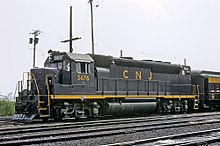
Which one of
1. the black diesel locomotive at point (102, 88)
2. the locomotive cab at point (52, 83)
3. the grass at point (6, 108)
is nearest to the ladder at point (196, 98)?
the black diesel locomotive at point (102, 88)

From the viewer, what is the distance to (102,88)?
16391 mm

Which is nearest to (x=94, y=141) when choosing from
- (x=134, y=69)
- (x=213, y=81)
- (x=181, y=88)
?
(x=134, y=69)

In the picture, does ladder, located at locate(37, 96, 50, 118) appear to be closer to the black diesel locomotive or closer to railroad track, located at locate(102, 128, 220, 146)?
the black diesel locomotive

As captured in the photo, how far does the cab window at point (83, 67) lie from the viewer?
50.5 feet

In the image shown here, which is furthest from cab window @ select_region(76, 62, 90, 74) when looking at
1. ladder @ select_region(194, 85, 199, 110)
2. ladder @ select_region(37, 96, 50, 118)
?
ladder @ select_region(194, 85, 199, 110)

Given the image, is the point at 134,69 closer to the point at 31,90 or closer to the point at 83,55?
the point at 83,55

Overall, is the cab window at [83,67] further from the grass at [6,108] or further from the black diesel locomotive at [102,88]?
the grass at [6,108]

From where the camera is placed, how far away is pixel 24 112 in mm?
14070

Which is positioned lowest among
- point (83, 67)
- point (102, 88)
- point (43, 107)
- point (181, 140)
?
point (181, 140)

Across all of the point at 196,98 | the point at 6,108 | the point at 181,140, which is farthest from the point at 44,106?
the point at 196,98

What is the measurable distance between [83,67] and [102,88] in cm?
166

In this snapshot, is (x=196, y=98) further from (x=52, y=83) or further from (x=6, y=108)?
(x=6, y=108)

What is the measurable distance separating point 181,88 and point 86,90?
27.6 feet

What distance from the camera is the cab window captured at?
50.5 feet
